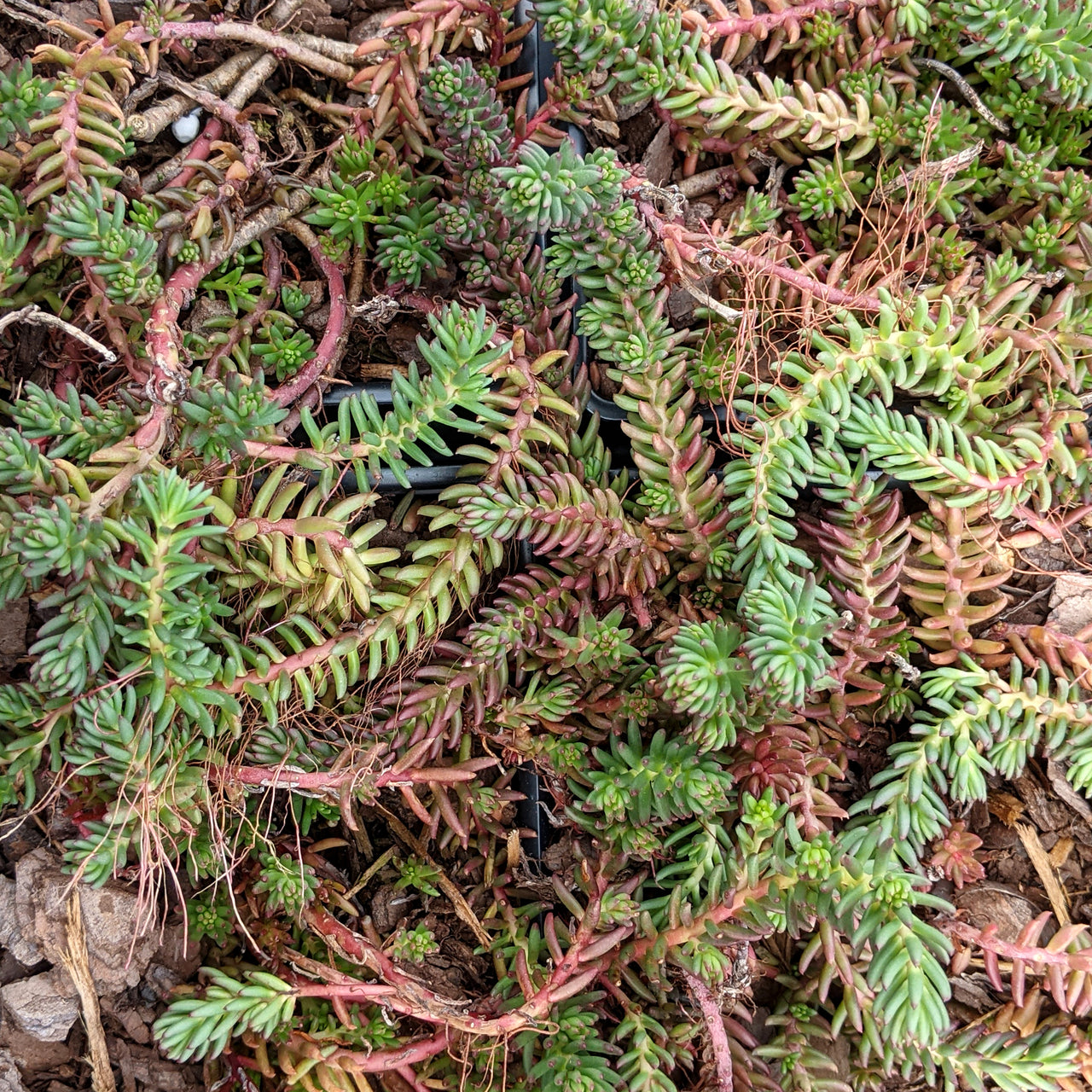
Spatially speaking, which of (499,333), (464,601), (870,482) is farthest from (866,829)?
(499,333)

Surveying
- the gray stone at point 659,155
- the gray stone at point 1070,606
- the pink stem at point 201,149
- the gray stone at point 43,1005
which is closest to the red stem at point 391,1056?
the gray stone at point 43,1005

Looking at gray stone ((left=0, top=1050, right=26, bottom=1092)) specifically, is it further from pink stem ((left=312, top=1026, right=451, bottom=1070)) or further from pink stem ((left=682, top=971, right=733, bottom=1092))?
pink stem ((left=682, top=971, right=733, bottom=1092))

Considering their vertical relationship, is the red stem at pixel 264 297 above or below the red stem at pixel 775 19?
below

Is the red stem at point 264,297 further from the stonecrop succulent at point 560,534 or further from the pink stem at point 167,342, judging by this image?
the pink stem at point 167,342

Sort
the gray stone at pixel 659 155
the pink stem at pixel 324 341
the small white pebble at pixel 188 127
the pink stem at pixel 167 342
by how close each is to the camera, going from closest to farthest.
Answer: the pink stem at pixel 167 342, the pink stem at pixel 324 341, the small white pebble at pixel 188 127, the gray stone at pixel 659 155

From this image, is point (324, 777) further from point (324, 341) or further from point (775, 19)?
point (775, 19)

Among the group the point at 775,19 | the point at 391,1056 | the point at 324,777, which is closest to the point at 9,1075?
the point at 391,1056
